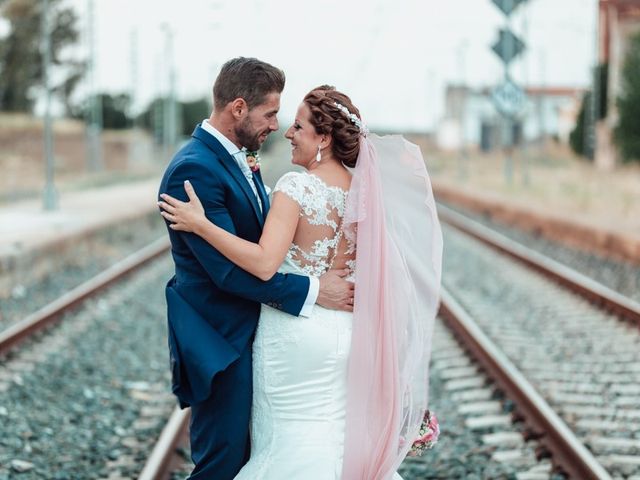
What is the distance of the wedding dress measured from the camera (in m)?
3.40

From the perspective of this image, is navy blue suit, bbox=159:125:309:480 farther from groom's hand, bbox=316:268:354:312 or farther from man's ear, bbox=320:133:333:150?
man's ear, bbox=320:133:333:150

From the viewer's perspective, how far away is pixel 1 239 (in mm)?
15336

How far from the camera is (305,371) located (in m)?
3.42

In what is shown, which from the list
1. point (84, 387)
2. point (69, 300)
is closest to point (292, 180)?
point (84, 387)

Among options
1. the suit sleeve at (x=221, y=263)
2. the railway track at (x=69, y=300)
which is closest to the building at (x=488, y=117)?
the railway track at (x=69, y=300)

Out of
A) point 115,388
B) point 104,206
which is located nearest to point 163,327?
point 115,388

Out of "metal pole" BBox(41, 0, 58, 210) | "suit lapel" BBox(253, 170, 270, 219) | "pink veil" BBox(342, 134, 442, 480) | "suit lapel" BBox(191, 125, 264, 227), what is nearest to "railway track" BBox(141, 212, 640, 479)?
"pink veil" BBox(342, 134, 442, 480)

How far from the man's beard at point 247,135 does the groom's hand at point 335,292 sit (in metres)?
0.48

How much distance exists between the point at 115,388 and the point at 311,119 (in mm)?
4642

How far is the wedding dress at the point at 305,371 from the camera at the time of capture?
3396 mm

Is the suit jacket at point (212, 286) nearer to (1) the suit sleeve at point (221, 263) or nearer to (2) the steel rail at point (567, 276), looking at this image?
(1) the suit sleeve at point (221, 263)

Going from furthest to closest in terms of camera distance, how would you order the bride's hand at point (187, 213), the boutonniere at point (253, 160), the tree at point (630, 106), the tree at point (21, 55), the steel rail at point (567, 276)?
1. the tree at point (21, 55)
2. the tree at point (630, 106)
3. the steel rail at point (567, 276)
4. the boutonniere at point (253, 160)
5. the bride's hand at point (187, 213)

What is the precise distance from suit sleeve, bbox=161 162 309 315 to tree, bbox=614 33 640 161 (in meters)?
33.3

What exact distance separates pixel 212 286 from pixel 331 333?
405mm
